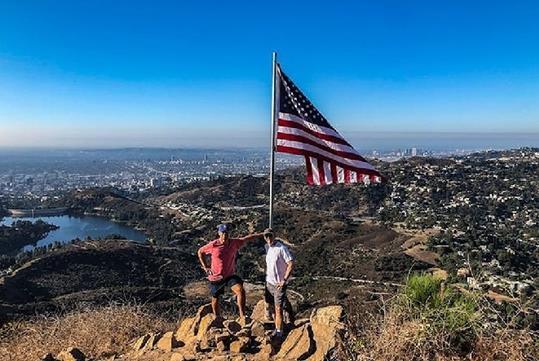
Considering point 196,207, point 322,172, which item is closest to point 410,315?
point 322,172

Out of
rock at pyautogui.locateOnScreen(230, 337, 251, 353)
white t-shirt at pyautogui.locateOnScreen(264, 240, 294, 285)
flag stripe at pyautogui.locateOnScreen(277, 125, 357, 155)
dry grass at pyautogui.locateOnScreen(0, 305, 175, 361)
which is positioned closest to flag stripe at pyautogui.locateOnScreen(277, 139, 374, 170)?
flag stripe at pyautogui.locateOnScreen(277, 125, 357, 155)

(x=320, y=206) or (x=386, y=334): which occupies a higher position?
(x=386, y=334)

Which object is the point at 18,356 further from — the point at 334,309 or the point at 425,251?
the point at 425,251

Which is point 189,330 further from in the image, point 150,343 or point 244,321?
point 244,321

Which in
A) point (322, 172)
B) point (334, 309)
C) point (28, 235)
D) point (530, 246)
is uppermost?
point (322, 172)

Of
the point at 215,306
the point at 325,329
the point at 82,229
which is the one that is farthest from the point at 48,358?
the point at 82,229

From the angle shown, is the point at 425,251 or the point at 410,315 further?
the point at 425,251

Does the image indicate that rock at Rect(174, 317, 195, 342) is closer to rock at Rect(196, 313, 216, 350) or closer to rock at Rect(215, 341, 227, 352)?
rock at Rect(196, 313, 216, 350)

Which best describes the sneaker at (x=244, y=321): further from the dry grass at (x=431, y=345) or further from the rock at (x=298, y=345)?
the dry grass at (x=431, y=345)
